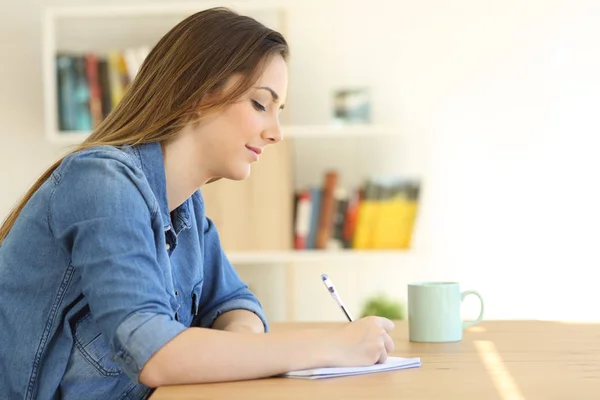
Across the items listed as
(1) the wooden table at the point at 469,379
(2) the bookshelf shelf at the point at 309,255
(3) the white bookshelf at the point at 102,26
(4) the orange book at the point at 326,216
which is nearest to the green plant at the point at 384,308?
(2) the bookshelf shelf at the point at 309,255

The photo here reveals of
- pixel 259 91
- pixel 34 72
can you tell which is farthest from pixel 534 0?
A: pixel 259 91

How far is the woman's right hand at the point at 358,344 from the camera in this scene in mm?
1090

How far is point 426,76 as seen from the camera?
3.51 meters

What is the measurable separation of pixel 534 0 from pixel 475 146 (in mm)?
621

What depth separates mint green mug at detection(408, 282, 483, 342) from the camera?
1375 mm

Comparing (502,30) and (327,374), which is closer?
(327,374)

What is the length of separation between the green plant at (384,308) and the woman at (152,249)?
5.84ft

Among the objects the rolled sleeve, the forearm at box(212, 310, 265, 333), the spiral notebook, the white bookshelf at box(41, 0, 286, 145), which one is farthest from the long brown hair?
the white bookshelf at box(41, 0, 286, 145)

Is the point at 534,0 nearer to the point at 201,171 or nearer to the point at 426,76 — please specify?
the point at 426,76

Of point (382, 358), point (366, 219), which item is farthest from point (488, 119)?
point (382, 358)

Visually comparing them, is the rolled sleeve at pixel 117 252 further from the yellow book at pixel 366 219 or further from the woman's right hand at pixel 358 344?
the yellow book at pixel 366 219

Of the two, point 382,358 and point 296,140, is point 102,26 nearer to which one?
point 296,140

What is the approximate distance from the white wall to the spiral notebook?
236 centimetres

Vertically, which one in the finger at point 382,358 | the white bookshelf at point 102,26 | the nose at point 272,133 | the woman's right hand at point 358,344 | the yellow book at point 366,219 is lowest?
the yellow book at point 366,219
